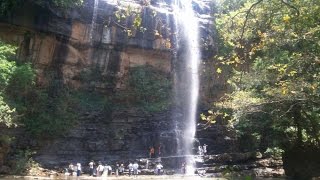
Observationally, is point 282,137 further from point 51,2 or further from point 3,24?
point 3,24

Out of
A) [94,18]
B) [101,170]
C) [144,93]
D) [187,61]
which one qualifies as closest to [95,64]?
[94,18]

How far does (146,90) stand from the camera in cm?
2914

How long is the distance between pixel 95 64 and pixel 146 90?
4.33m

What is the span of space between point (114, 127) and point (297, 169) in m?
12.5

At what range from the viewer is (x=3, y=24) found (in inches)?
932

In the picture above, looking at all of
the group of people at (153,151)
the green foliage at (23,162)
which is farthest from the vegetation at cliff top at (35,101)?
the group of people at (153,151)

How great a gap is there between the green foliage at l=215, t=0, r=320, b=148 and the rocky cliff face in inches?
237

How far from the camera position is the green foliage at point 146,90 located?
94.5 ft

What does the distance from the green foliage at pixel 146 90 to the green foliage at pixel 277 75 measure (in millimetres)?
6901

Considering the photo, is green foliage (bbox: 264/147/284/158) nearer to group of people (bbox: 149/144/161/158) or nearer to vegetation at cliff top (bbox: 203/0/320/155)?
vegetation at cliff top (bbox: 203/0/320/155)

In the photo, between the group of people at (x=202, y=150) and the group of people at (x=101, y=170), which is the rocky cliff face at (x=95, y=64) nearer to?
the group of people at (x=202, y=150)

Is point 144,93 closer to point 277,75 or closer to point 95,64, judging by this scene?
point 95,64

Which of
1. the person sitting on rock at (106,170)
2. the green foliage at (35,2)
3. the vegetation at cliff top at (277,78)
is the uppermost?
the green foliage at (35,2)

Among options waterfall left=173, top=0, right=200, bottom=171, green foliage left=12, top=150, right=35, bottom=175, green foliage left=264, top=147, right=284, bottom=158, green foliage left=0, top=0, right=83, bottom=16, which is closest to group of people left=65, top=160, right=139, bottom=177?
green foliage left=12, top=150, right=35, bottom=175
